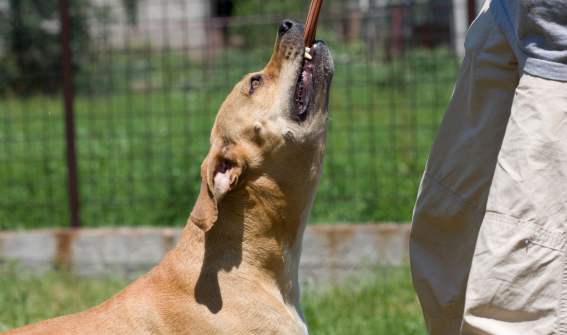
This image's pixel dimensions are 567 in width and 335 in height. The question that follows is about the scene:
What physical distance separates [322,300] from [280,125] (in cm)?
225

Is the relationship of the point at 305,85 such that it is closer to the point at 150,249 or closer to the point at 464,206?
the point at 464,206

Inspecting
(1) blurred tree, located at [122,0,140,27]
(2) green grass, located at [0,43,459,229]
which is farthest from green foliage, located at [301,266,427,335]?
(1) blurred tree, located at [122,0,140,27]

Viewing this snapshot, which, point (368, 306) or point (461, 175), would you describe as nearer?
point (461, 175)

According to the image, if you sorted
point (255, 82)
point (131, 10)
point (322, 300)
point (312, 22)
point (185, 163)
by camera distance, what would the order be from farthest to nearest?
point (131, 10) → point (185, 163) → point (322, 300) → point (255, 82) → point (312, 22)

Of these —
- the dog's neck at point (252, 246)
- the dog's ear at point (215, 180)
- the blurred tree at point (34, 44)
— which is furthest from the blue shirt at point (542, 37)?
the blurred tree at point (34, 44)

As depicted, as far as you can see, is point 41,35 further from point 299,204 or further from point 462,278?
point 462,278

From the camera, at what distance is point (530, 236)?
2.11 m

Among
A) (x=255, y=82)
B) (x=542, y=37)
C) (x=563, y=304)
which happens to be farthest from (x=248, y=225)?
(x=542, y=37)

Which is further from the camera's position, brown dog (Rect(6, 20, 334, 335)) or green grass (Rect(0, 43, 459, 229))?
green grass (Rect(0, 43, 459, 229))

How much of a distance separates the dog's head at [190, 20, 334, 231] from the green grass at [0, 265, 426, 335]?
1585 mm

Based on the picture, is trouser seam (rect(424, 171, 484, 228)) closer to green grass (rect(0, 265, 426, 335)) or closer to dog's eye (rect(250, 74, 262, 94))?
dog's eye (rect(250, 74, 262, 94))

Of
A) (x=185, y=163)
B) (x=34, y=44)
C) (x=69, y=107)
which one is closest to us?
(x=69, y=107)

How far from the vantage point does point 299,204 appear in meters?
3.00

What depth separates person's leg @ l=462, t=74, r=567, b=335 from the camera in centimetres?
209
